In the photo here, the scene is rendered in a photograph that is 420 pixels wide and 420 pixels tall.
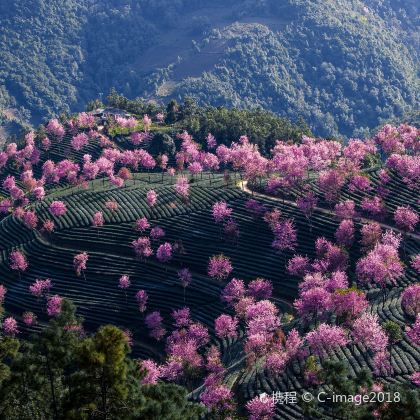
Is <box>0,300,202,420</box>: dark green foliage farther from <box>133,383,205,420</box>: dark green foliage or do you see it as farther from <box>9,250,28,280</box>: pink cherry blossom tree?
<box>9,250,28,280</box>: pink cherry blossom tree

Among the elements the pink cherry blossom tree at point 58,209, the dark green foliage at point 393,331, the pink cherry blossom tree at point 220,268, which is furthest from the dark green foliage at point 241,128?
the dark green foliage at point 393,331

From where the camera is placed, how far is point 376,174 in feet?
313

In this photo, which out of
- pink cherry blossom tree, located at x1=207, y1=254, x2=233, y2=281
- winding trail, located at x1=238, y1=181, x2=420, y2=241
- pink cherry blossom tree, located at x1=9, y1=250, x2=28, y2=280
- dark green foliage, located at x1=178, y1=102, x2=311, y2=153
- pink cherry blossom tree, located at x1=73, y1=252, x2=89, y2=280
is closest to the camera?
pink cherry blossom tree, located at x1=207, y1=254, x2=233, y2=281

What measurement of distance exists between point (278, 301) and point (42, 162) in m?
70.0

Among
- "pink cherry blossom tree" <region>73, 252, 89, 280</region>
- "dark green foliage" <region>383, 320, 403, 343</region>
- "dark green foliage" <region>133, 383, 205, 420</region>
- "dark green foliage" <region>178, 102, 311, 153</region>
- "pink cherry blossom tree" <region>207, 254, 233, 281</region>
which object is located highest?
"dark green foliage" <region>178, 102, 311, 153</region>

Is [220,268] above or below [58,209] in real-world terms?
below

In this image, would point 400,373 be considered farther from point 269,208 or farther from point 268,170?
point 268,170

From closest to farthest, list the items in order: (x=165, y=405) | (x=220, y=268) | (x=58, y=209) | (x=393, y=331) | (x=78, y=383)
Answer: (x=78, y=383) → (x=165, y=405) → (x=393, y=331) → (x=220, y=268) → (x=58, y=209)

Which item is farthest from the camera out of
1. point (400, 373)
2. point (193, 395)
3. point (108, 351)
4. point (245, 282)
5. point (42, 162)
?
point (42, 162)

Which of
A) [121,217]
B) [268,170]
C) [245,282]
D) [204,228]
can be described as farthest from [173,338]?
[268,170]

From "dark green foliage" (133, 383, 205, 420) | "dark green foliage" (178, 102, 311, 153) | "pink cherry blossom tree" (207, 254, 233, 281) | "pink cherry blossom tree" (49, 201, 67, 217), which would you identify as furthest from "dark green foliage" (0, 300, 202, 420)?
"dark green foliage" (178, 102, 311, 153)

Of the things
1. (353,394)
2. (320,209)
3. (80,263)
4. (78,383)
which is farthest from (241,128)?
(78,383)

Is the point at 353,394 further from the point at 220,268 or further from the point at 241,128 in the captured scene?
the point at 241,128

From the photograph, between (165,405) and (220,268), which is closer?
(165,405)
